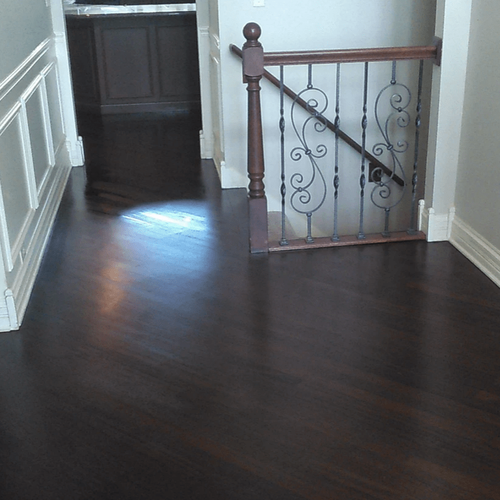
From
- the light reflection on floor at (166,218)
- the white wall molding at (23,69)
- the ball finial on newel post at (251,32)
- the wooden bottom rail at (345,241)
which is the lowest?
the light reflection on floor at (166,218)

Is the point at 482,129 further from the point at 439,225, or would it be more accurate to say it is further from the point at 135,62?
the point at 135,62

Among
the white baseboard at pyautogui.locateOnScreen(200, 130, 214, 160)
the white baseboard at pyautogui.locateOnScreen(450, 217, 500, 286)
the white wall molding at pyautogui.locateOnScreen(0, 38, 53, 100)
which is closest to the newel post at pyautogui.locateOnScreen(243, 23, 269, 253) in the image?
the white baseboard at pyautogui.locateOnScreen(450, 217, 500, 286)

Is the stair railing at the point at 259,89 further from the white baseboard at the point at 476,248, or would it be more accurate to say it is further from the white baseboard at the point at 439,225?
the white baseboard at the point at 476,248

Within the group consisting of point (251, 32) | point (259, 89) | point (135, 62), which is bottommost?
point (135, 62)

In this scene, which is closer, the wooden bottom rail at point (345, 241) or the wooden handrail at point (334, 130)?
the wooden bottom rail at point (345, 241)

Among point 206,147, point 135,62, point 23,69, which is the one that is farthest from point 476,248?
point 135,62

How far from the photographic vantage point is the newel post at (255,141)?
3.42 m

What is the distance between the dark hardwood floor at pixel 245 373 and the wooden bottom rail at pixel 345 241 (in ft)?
0.17

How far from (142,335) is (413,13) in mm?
3114

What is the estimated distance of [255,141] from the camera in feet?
11.9

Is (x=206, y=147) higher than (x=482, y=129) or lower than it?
lower

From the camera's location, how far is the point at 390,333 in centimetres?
291

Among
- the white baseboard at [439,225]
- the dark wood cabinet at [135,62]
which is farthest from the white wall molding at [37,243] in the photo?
the dark wood cabinet at [135,62]

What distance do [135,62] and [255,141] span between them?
4.31 metres
